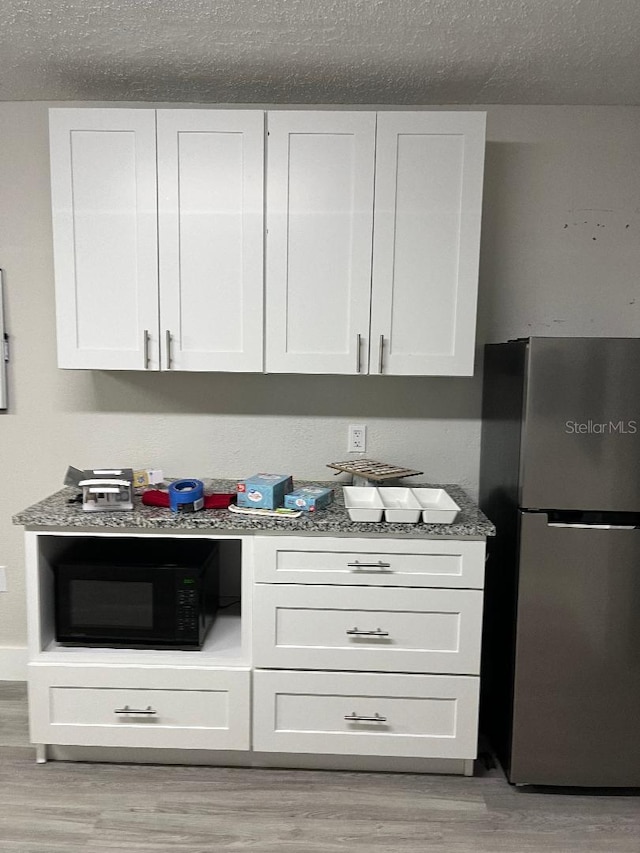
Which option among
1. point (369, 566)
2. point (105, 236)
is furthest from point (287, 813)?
point (105, 236)

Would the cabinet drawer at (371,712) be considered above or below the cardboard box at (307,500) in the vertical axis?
below

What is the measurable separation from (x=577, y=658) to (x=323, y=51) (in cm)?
219

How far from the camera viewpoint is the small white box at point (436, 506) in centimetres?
213

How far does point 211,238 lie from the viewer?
90.7 inches

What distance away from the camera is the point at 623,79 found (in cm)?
229

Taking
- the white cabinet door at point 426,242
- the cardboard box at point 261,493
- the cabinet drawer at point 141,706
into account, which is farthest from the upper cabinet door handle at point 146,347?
the cabinet drawer at point 141,706

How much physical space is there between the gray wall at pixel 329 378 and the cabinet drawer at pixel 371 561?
2.05 feet

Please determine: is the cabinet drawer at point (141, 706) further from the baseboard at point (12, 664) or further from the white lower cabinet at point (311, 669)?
the baseboard at point (12, 664)

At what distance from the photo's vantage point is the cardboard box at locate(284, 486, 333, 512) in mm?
2236

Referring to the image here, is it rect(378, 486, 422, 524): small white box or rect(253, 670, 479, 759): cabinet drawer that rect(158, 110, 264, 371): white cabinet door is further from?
rect(253, 670, 479, 759): cabinet drawer

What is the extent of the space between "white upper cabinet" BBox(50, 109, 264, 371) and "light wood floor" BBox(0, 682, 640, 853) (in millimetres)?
1461

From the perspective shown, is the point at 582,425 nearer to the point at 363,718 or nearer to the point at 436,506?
the point at 436,506

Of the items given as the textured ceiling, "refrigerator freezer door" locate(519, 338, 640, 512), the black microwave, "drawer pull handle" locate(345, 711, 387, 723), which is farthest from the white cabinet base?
the textured ceiling

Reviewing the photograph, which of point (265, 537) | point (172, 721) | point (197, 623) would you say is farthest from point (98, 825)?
point (265, 537)
